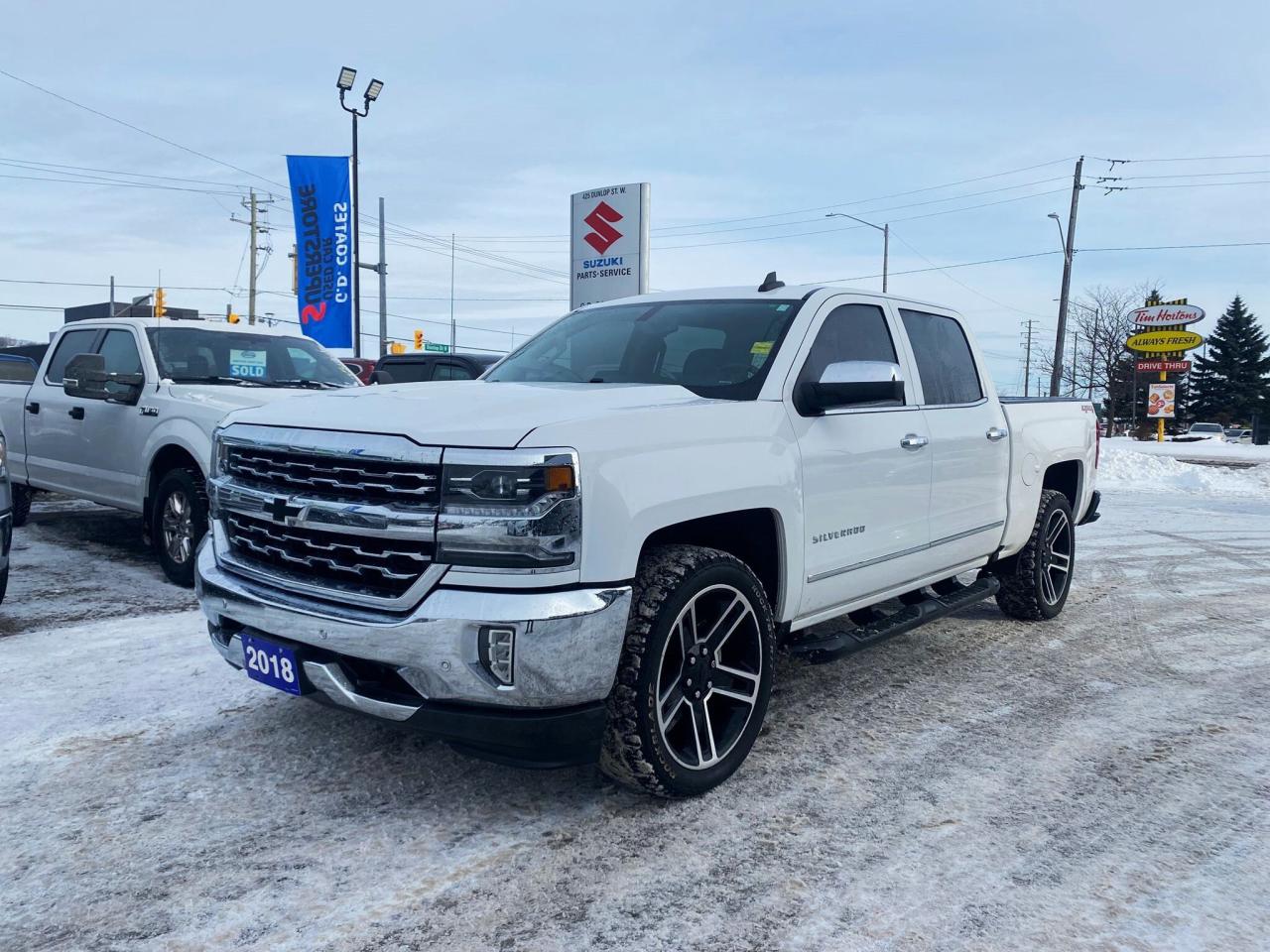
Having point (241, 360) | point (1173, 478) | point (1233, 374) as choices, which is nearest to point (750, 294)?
point (241, 360)

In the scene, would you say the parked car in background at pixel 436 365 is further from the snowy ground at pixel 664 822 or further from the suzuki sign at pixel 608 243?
the snowy ground at pixel 664 822

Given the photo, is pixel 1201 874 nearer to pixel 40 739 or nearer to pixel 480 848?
pixel 480 848

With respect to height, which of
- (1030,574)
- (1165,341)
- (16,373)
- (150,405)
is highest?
(1165,341)

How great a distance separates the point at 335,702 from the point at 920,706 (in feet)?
8.84

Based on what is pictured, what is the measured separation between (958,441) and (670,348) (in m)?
1.66

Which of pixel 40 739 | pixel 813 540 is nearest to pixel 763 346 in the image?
pixel 813 540

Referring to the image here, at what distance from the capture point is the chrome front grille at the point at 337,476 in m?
2.99

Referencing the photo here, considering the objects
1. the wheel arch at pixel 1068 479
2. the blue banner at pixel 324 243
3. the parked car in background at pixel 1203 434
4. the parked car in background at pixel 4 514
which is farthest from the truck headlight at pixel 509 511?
the parked car in background at pixel 1203 434

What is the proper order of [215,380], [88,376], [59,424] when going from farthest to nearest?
[59,424], [215,380], [88,376]

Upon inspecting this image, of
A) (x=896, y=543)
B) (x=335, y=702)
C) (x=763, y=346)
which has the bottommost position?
(x=335, y=702)

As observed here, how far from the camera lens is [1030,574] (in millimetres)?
6102

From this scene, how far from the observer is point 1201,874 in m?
2.99

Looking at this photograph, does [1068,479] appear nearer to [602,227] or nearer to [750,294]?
[750,294]

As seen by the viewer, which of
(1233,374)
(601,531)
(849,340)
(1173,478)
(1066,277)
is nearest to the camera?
(601,531)
